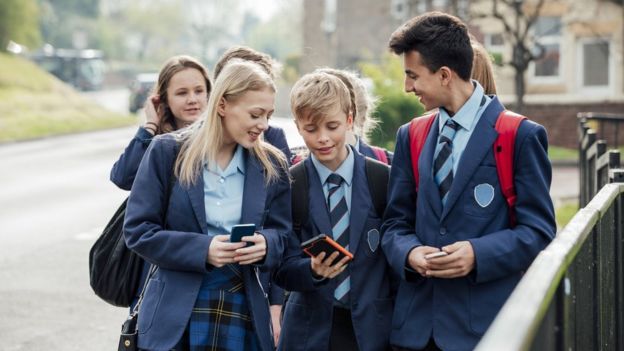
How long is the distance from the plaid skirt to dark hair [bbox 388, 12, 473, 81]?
1028mm

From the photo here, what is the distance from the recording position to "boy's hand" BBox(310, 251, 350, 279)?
13.5ft

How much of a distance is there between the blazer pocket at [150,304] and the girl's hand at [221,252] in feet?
0.86

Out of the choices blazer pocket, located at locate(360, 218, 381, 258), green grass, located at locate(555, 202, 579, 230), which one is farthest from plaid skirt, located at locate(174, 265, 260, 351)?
green grass, located at locate(555, 202, 579, 230)

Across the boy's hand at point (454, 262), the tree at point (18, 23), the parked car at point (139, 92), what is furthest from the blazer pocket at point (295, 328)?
the parked car at point (139, 92)

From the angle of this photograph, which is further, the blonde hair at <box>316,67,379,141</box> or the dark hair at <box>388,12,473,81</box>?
the blonde hair at <box>316,67,379,141</box>

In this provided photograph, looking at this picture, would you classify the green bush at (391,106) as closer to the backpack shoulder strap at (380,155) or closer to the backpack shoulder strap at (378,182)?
the backpack shoulder strap at (380,155)

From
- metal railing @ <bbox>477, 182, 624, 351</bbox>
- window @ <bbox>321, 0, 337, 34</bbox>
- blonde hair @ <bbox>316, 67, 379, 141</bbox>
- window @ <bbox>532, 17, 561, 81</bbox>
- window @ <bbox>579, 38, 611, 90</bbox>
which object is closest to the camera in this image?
metal railing @ <bbox>477, 182, 624, 351</bbox>

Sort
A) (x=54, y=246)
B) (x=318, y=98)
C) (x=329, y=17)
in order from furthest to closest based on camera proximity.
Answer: (x=329, y=17) < (x=54, y=246) < (x=318, y=98)

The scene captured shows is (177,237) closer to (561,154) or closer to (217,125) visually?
(217,125)

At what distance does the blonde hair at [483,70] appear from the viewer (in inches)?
180

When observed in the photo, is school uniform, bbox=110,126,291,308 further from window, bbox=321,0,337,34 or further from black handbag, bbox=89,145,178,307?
window, bbox=321,0,337,34

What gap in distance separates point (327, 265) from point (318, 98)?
2.15ft

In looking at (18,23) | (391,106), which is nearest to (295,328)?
(391,106)

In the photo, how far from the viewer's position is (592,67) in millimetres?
41656
